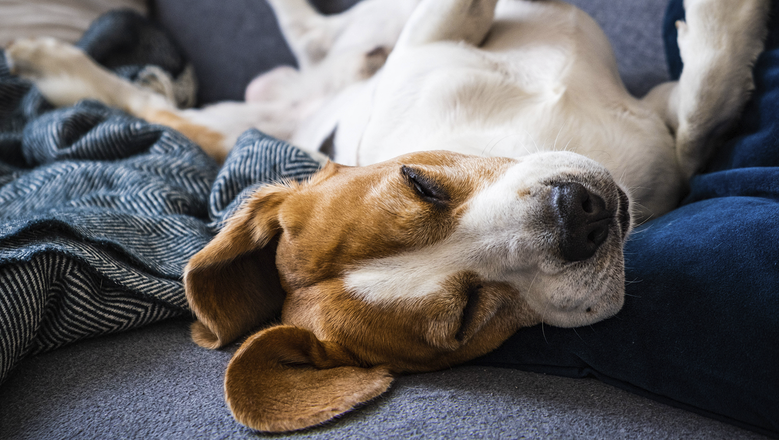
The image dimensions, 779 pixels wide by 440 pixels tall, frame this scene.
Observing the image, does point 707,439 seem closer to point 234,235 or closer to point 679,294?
point 679,294

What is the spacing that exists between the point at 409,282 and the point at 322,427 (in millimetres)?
358

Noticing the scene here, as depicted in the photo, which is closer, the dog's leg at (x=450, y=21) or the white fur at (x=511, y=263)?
the white fur at (x=511, y=263)

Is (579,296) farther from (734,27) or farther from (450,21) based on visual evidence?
(450,21)

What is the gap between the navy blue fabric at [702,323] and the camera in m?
0.99

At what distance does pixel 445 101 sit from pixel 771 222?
98 centimetres

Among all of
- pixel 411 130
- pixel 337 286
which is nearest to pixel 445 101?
pixel 411 130

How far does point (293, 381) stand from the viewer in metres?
1.14

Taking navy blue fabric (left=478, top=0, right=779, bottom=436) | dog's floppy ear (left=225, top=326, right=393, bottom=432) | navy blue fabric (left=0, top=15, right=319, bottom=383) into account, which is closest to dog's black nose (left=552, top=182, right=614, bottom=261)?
navy blue fabric (left=478, top=0, right=779, bottom=436)

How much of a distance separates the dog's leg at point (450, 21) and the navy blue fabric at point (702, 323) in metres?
1.02

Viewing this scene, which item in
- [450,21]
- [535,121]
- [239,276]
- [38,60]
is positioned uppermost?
[450,21]

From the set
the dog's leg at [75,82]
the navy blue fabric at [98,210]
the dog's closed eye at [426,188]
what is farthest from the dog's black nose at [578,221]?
the dog's leg at [75,82]

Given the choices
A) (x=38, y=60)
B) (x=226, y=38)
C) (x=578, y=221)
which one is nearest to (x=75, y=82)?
(x=38, y=60)

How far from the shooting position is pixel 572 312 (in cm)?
120

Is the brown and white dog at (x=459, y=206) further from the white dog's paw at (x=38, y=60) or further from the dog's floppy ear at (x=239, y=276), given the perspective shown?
the white dog's paw at (x=38, y=60)
